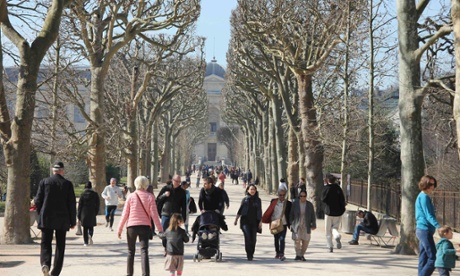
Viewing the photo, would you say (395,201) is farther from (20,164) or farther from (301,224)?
(20,164)

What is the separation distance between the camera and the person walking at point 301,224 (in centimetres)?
1432

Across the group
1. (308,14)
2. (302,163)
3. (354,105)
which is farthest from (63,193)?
(302,163)

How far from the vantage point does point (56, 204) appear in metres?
11.1

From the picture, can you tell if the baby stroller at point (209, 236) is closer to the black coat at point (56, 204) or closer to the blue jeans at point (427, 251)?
the black coat at point (56, 204)

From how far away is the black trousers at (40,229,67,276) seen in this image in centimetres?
1090

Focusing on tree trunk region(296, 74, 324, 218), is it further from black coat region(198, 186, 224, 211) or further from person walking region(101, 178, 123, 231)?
black coat region(198, 186, 224, 211)

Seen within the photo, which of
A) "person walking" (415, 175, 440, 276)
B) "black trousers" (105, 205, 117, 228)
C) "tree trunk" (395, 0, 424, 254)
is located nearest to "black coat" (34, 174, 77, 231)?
"person walking" (415, 175, 440, 276)

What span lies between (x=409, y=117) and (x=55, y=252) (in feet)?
25.9

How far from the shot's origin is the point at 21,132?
16.3 metres

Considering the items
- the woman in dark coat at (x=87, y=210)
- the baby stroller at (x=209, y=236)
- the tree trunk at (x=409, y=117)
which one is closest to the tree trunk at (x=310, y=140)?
the tree trunk at (x=409, y=117)

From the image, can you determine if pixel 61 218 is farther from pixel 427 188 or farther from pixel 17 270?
pixel 427 188

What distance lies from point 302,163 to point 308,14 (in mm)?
6071

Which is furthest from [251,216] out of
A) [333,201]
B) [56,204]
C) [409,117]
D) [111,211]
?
[111,211]

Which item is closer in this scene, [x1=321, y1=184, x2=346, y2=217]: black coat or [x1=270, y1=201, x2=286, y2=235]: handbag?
[x1=270, y1=201, x2=286, y2=235]: handbag
